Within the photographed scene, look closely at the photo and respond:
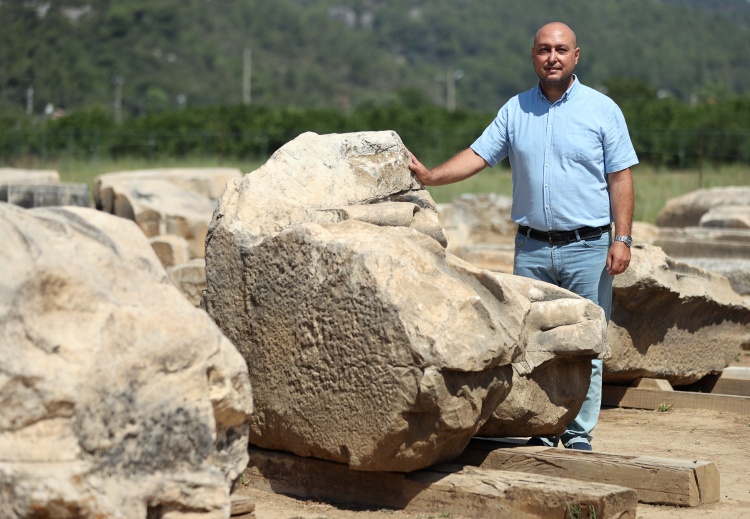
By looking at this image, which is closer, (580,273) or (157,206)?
(580,273)

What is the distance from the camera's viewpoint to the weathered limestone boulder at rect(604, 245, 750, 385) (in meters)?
6.07

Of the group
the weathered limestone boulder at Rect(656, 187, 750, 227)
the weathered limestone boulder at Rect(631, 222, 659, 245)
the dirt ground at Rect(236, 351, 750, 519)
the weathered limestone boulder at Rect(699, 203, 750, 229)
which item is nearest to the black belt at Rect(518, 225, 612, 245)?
the dirt ground at Rect(236, 351, 750, 519)

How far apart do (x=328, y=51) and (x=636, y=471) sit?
93.1 metres

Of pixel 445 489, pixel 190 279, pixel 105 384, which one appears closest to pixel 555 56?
pixel 445 489

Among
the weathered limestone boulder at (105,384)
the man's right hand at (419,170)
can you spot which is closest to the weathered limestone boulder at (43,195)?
the man's right hand at (419,170)

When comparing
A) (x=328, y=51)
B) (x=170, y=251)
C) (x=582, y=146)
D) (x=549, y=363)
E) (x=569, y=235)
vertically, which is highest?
(x=328, y=51)

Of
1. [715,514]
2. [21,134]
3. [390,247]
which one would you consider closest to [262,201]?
[390,247]

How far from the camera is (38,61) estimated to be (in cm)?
4894

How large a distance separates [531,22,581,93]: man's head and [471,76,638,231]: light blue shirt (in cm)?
9

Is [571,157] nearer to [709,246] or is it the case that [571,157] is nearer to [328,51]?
[709,246]

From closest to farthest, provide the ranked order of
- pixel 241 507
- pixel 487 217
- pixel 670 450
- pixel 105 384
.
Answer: pixel 105 384 < pixel 241 507 < pixel 670 450 < pixel 487 217

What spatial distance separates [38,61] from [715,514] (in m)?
48.6

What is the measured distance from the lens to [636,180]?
69.7 feet

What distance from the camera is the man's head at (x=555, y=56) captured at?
15.9ft
